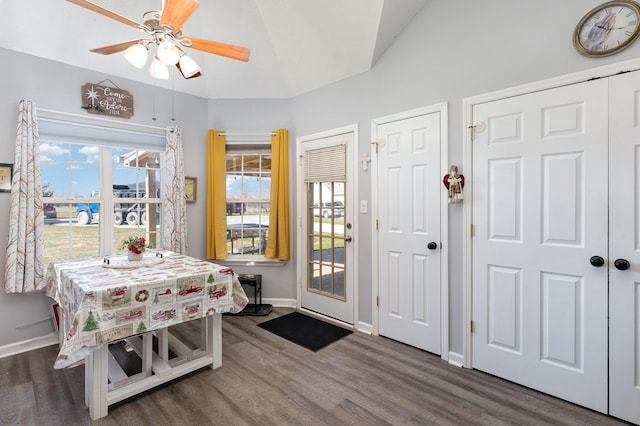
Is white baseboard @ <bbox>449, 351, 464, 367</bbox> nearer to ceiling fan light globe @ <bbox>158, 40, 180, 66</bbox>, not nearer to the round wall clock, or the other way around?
the round wall clock

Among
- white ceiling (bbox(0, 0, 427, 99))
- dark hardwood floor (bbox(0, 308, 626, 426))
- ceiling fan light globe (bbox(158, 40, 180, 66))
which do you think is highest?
white ceiling (bbox(0, 0, 427, 99))

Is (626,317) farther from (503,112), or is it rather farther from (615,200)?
(503,112)

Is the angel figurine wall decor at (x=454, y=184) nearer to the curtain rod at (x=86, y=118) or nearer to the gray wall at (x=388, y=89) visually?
the gray wall at (x=388, y=89)

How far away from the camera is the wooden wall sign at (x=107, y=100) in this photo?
322 cm

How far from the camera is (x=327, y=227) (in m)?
3.68

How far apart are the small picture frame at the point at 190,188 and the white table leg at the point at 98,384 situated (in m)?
2.24

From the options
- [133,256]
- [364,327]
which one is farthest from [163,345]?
[364,327]

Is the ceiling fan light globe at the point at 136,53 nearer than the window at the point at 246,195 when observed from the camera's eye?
Yes

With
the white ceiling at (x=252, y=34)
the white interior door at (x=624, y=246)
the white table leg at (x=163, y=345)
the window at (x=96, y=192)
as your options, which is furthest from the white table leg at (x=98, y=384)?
the white interior door at (x=624, y=246)

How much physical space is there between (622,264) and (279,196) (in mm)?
3153

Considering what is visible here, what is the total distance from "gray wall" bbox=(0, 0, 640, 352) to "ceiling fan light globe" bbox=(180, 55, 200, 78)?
1624 millimetres

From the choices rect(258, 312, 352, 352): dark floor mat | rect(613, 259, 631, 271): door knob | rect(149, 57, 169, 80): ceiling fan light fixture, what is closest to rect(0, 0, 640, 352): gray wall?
rect(258, 312, 352, 352): dark floor mat

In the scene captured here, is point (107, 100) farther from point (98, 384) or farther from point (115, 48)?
point (98, 384)

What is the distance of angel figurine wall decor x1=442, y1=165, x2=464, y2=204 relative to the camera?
8.27ft
